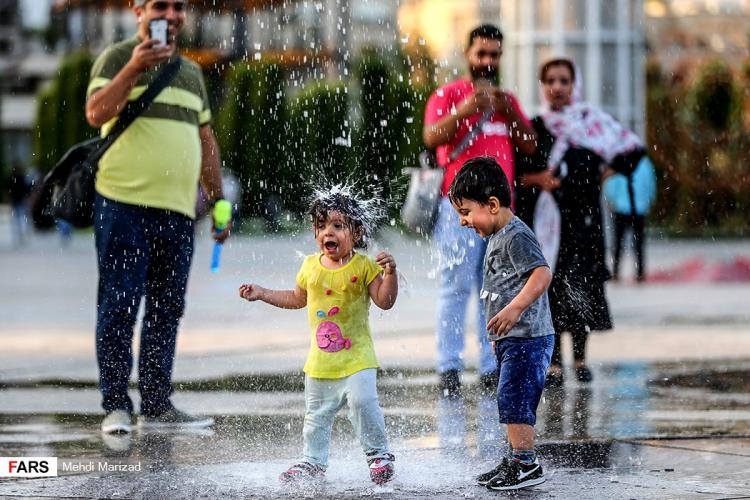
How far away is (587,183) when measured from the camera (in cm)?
876

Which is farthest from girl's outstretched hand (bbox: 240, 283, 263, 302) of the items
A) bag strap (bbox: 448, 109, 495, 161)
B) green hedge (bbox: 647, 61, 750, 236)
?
green hedge (bbox: 647, 61, 750, 236)

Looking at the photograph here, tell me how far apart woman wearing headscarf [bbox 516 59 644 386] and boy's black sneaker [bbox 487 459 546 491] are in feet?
10.0

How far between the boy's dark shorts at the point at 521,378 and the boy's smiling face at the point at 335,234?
0.67m

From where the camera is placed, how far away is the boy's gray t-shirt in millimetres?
5629

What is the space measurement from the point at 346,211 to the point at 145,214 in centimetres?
163

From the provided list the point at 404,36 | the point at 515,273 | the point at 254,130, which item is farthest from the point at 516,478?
the point at 254,130

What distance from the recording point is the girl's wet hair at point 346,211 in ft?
18.7

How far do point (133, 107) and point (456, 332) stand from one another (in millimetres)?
2121

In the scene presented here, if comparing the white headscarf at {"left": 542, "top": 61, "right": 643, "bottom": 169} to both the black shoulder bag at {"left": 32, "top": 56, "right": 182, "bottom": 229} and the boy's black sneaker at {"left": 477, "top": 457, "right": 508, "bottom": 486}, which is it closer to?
the black shoulder bag at {"left": 32, "top": 56, "right": 182, "bottom": 229}

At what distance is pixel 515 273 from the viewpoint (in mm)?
5645

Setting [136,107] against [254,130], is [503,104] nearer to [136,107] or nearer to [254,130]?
[136,107]

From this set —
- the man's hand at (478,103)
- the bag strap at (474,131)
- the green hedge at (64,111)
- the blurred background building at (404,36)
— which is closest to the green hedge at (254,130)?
the blurred background building at (404,36)

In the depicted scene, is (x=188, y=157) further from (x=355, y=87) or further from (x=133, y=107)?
(x=355, y=87)

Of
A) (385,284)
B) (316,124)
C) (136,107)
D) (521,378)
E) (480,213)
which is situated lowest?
(316,124)
